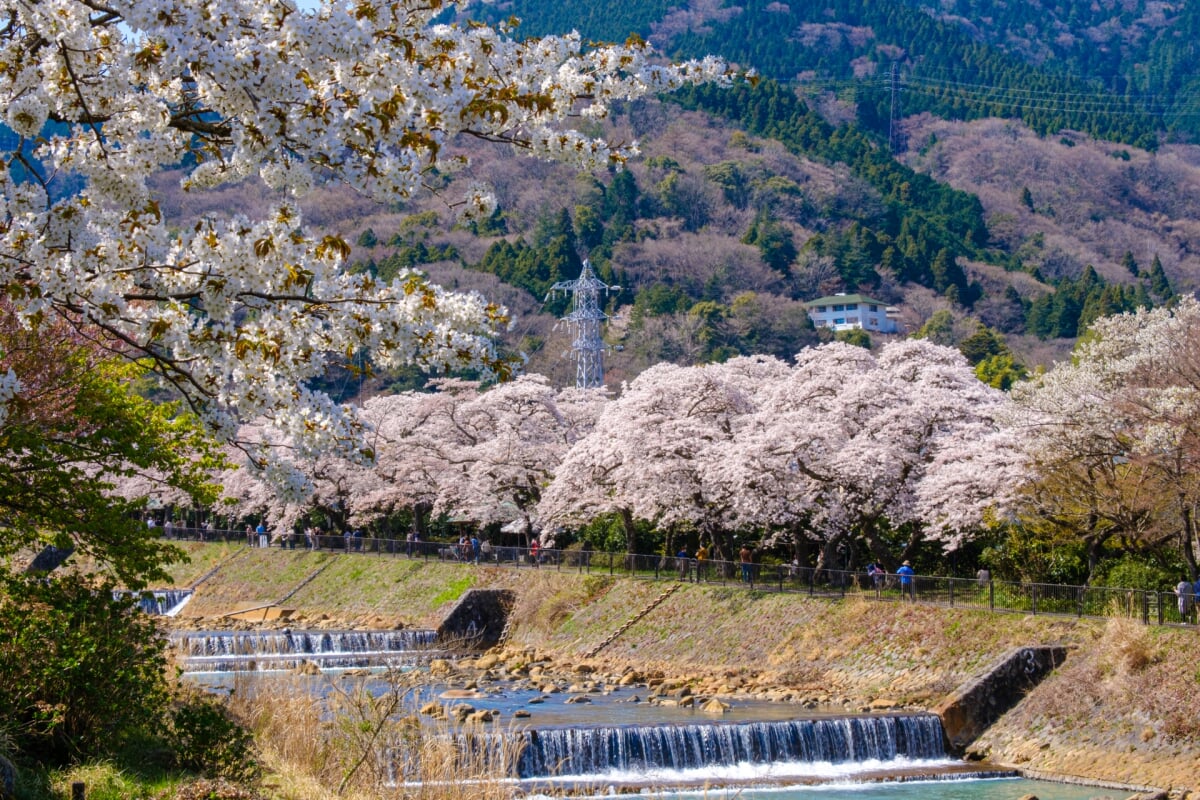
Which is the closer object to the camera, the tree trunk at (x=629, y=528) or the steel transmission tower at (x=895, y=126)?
the tree trunk at (x=629, y=528)

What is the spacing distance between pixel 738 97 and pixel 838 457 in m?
96.1

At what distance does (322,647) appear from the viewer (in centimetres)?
3161

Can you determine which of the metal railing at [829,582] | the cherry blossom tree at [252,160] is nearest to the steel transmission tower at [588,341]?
the metal railing at [829,582]

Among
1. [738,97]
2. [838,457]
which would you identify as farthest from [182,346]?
[738,97]

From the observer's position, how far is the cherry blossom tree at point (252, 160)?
19.6 ft

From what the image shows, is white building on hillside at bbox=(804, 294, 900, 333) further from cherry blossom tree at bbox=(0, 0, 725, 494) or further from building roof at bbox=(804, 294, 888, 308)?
cherry blossom tree at bbox=(0, 0, 725, 494)

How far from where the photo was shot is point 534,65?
25.2 ft

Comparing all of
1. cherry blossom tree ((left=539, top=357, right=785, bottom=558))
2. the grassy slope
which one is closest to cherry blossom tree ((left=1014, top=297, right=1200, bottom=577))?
the grassy slope

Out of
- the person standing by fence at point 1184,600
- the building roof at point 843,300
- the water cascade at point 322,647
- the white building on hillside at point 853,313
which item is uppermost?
the building roof at point 843,300

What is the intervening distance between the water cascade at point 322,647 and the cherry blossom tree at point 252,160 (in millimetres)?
22231

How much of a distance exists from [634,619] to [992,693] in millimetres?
11003

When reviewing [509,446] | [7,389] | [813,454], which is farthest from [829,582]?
[7,389]

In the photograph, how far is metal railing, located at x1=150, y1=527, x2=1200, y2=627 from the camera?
21.5m

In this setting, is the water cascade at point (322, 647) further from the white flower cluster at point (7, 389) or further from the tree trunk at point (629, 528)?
the white flower cluster at point (7, 389)
